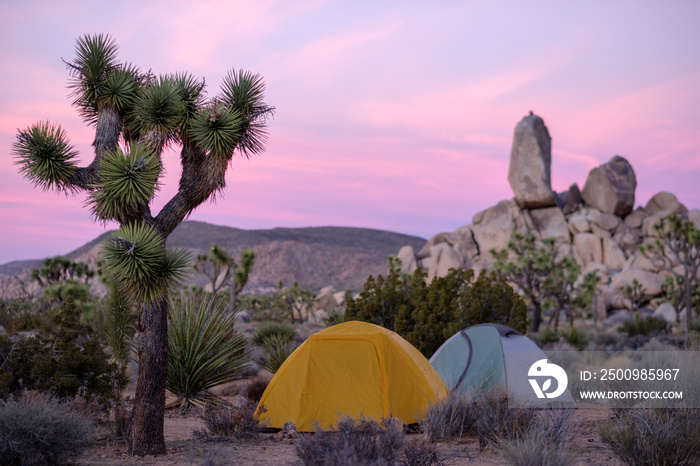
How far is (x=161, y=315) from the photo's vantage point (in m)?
8.60

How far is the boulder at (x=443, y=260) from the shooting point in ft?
221

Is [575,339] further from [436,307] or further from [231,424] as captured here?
[231,424]

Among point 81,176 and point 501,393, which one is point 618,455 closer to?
point 501,393

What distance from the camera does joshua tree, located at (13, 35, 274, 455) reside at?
8133 millimetres

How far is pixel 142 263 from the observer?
7.87 meters

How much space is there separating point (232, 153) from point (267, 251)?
94009 millimetres

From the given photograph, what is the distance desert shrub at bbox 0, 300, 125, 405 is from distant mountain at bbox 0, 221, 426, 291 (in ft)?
261

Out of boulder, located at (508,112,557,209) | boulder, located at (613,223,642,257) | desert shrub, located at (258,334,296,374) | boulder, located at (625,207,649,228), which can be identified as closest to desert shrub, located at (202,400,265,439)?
desert shrub, located at (258,334,296,374)

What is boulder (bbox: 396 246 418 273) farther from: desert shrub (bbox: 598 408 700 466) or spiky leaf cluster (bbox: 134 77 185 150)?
desert shrub (bbox: 598 408 700 466)

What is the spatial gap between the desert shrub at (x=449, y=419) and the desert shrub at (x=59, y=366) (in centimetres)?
560

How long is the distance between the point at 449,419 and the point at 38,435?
5.44m

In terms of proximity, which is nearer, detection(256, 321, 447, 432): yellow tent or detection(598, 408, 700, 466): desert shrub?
detection(598, 408, 700, 466): desert shrub

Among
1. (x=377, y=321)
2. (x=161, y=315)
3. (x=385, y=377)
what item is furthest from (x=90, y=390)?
(x=377, y=321)

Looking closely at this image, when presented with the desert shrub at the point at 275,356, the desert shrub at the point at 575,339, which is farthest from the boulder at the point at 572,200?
the desert shrub at the point at 275,356
